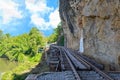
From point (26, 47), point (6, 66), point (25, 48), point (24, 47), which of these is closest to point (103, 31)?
point (6, 66)

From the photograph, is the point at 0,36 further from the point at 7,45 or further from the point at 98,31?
the point at 98,31

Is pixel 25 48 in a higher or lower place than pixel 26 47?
lower

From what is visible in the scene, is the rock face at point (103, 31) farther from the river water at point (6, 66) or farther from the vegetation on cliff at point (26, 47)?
the vegetation on cliff at point (26, 47)

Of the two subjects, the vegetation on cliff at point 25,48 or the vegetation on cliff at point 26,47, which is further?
the vegetation on cliff at point 25,48

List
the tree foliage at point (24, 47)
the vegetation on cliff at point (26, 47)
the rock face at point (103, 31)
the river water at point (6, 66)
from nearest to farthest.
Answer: the rock face at point (103, 31) → the river water at point (6, 66) → the vegetation on cliff at point (26, 47) → the tree foliage at point (24, 47)

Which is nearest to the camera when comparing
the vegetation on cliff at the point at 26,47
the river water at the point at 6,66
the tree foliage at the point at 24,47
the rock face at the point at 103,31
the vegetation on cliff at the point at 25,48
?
the rock face at the point at 103,31

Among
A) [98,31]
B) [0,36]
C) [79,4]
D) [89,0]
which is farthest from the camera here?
[0,36]

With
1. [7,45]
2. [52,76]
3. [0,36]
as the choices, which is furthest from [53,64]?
[0,36]

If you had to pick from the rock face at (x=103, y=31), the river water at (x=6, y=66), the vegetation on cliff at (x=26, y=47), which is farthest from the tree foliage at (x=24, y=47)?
the rock face at (x=103, y=31)

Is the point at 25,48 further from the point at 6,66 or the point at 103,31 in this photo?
the point at 103,31

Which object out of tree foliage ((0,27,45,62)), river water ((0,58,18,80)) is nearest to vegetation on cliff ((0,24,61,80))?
tree foliage ((0,27,45,62))

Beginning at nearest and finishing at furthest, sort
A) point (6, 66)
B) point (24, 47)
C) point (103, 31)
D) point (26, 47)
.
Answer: point (103, 31) → point (6, 66) → point (26, 47) → point (24, 47)

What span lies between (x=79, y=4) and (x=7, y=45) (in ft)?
233

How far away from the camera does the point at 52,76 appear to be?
1114 cm
